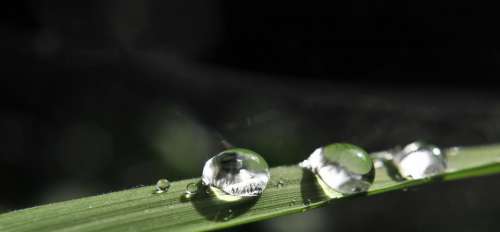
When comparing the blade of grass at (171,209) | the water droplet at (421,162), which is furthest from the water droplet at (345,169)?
the water droplet at (421,162)

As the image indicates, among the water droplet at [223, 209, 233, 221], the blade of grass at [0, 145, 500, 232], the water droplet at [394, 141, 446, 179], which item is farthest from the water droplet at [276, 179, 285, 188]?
the water droplet at [394, 141, 446, 179]

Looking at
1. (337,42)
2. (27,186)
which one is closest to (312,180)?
(27,186)

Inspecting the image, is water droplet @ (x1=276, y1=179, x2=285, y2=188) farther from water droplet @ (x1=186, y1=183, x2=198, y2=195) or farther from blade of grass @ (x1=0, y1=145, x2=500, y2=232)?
water droplet @ (x1=186, y1=183, x2=198, y2=195)

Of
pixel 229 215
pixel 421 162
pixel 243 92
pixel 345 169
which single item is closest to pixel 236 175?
pixel 229 215

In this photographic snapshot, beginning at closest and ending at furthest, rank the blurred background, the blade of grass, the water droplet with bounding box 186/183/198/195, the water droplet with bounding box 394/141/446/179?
the blade of grass < the water droplet with bounding box 186/183/198/195 < the water droplet with bounding box 394/141/446/179 < the blurred background

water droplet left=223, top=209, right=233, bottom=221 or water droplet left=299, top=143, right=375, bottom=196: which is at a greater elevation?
water droplet left=299, top=143, right=375, bottom=196

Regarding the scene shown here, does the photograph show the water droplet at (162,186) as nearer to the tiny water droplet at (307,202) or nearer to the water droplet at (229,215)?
the water droplet at (229,215)

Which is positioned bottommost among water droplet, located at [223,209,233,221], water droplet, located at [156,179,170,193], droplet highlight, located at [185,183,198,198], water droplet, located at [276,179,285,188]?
water droplet, located at [223,209,233,221]

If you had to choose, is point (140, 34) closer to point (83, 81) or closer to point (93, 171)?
point (83, 81)
